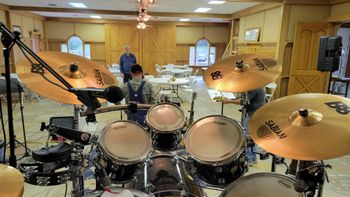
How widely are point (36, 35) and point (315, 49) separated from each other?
33.7 feet

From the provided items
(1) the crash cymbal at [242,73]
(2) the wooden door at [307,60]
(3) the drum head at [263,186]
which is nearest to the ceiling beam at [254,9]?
(2) the wooden door at [307,60]

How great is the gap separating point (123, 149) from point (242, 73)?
1.26 metres

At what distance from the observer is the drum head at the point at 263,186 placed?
1482 mm

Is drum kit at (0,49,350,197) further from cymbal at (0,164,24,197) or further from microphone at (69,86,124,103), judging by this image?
microphone at (69,86,124,103)

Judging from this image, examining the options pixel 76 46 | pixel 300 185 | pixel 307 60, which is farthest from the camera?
pixel 76 46

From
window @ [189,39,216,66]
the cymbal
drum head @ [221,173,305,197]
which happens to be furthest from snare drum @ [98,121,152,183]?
window @ [189,39,216,66]

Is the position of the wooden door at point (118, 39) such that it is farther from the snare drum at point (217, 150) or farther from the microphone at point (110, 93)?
the microphone at point (110, 93)

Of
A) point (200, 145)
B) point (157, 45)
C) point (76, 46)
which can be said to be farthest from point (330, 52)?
point (76, 46)

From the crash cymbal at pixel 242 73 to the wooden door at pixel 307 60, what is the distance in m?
4.52

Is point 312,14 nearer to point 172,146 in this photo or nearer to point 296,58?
point 296,58

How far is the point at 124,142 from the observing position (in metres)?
2.10

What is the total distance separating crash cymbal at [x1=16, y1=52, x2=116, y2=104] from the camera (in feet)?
5.55

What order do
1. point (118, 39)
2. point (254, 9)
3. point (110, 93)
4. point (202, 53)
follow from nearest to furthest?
point (110, 93), point (254, 9), point (118, 39), point (202, 53)

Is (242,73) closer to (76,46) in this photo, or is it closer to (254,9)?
(254,9)
